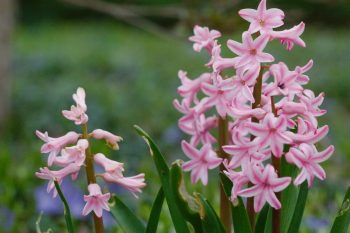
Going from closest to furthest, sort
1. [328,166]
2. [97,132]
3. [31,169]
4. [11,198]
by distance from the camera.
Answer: [97,132] < [11,198] < [31,169] < [328,166]

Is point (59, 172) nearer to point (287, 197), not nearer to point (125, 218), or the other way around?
point (125, 218)

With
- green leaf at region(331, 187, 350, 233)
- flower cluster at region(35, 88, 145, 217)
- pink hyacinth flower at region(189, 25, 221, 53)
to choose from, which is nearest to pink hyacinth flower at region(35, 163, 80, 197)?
flower cluster at region(35, 88, 145, 217)

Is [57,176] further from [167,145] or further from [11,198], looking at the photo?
[167,145]

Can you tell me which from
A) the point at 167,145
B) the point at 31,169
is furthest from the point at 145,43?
the point at 31,169

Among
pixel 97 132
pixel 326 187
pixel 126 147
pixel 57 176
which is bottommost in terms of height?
pixel 126 147

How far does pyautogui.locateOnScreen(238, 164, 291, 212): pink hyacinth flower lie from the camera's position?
1.41 m

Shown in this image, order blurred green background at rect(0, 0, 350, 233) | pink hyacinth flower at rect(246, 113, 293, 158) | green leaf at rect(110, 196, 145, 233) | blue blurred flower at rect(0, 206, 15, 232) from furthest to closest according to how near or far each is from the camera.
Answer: blurred green background at rect(0, 0, 350, 233) < blue blurred flower at rect(0, 206, 15, 232) < green leaf at rect(110, 196, 145, 233) < pink hyacinth flower at rect(246, 113, 293, 158)

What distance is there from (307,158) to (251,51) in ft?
0.85

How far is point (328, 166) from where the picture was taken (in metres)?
4.17

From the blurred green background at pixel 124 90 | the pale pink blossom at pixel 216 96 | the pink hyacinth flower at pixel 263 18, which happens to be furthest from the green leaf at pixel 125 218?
the pink hyacinth flower at pixel 263 18

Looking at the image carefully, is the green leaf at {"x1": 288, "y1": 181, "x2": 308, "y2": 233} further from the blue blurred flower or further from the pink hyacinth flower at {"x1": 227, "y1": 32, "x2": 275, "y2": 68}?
the blue blurred flower

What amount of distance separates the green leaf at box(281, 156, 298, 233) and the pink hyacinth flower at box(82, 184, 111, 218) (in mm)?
435

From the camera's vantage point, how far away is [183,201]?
1.52 meters

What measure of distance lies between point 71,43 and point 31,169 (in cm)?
649
